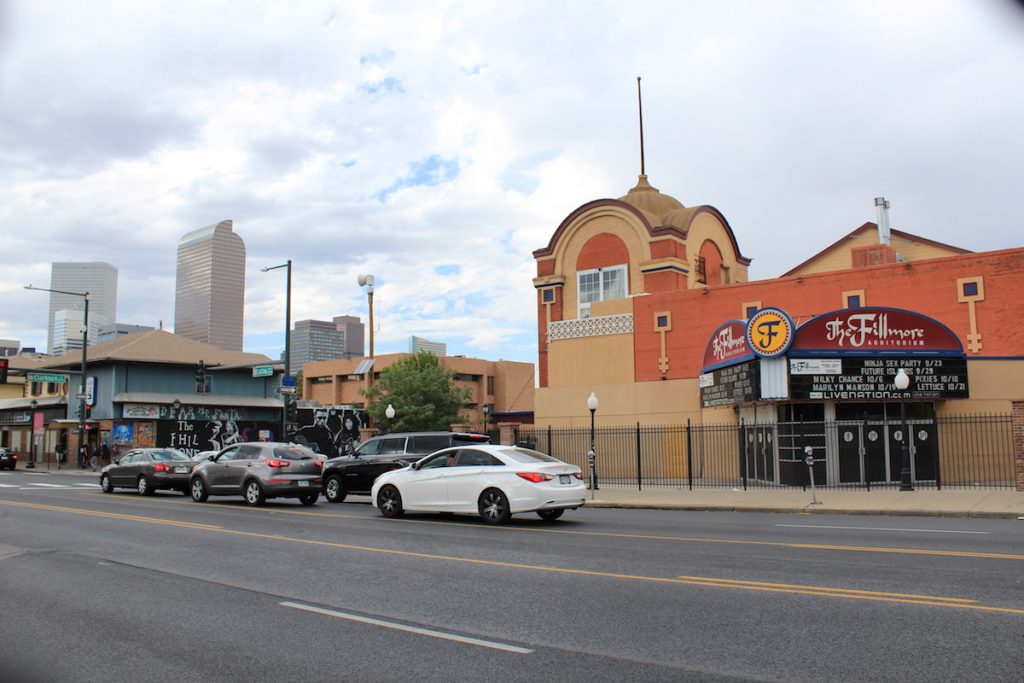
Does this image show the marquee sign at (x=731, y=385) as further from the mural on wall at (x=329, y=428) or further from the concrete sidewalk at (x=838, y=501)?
the mural on wall at (x=329, y=428)

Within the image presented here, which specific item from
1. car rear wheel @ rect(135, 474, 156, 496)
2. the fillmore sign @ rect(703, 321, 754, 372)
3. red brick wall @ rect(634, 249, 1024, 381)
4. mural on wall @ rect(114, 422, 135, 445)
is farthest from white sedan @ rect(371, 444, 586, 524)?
mural on wall @ rect(114, 422, 135, 445)

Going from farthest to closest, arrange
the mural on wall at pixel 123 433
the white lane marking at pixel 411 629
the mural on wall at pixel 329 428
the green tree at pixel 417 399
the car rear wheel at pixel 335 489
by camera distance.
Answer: the green tree at pixel 417 399 → the mural on wall at pixel 329 428 → the mural on wall at pixel 123 433 → the car rear wheel at pixel 335 489 → the white lane marking at pixel 411 629

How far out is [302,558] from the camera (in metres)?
11.8

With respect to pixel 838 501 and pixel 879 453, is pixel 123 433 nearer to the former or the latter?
pixel 879 453

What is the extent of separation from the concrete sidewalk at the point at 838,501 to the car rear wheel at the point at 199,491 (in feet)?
32.7

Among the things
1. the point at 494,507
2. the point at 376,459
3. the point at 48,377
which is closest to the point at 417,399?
the point at 48,377

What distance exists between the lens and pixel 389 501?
1773 cm

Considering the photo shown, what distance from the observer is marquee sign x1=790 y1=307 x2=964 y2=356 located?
25953mm

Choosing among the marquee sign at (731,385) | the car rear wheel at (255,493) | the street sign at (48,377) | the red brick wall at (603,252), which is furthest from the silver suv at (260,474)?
the street sign at (48,377)

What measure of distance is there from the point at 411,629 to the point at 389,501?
1035cm

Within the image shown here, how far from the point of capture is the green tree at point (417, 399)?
61.8 meters

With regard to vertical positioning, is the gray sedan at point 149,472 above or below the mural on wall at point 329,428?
below

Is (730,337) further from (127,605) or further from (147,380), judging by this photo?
(147,380)

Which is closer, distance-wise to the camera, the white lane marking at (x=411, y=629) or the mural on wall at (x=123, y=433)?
the white lane marking at (x=411, y=629)
